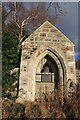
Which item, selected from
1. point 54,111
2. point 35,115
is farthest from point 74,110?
point 35,115

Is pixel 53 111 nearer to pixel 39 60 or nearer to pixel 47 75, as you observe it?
pixel 47 75

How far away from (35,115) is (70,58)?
12.3 feet

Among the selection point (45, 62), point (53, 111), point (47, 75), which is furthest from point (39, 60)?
point (53, 111)

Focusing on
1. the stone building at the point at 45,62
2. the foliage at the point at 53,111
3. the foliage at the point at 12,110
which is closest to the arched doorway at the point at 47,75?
the stone building at the point at 45,62

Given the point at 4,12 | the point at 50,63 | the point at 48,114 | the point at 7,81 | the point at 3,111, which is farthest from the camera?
the point at 4,12

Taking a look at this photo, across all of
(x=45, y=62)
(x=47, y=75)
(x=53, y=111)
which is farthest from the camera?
(x=45, y=62)

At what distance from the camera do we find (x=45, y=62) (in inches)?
333

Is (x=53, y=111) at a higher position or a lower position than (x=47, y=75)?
lower

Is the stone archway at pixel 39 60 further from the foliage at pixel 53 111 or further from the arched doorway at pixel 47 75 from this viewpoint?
the foliage at pixel 53 111

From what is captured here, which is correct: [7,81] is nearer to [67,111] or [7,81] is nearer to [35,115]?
[35,115]

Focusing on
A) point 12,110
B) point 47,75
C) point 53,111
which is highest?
point 47,75

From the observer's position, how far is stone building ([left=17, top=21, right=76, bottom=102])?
757 centimetres

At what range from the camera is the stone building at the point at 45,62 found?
7.57 meters

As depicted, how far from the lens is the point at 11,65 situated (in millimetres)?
7859
